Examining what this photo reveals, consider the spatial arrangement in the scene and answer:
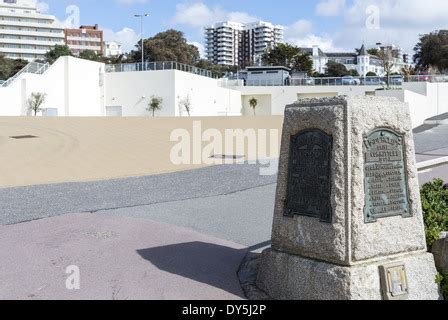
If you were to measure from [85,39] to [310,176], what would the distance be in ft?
468

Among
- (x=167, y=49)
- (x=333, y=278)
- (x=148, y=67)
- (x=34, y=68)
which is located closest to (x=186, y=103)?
(x=148, y=67)

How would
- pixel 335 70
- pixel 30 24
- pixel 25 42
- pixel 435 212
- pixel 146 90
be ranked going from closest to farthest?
pixel 435 212
pixel 146 90
pixel 335 70
pixel 25 42
pixel 30 24

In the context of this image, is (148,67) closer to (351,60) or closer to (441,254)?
(441,254)

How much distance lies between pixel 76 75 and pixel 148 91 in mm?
6692

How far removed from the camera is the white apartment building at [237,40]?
18212 cm

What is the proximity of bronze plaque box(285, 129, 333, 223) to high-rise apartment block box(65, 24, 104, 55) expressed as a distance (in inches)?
5300

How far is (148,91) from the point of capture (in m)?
48.0

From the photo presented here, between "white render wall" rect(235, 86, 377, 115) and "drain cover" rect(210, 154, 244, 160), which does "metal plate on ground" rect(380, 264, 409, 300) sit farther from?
"white render wall" rect(235, 86, 377, 115)

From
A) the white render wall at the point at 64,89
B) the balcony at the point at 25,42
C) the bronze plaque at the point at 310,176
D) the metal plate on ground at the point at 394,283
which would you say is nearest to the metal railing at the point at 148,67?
Result: the white render wall at the point at 64,89

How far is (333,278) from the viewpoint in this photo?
4562 millimetres

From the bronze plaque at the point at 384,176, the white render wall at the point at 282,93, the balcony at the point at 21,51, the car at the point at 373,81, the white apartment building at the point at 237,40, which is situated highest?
the white apartment building at the point at 237,40

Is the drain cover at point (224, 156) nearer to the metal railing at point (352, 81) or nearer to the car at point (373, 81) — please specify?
the metal railing at point (352, 81)

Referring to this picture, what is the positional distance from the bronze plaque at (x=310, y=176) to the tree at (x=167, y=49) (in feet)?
264

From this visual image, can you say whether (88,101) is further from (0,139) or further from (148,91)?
(0,139)
